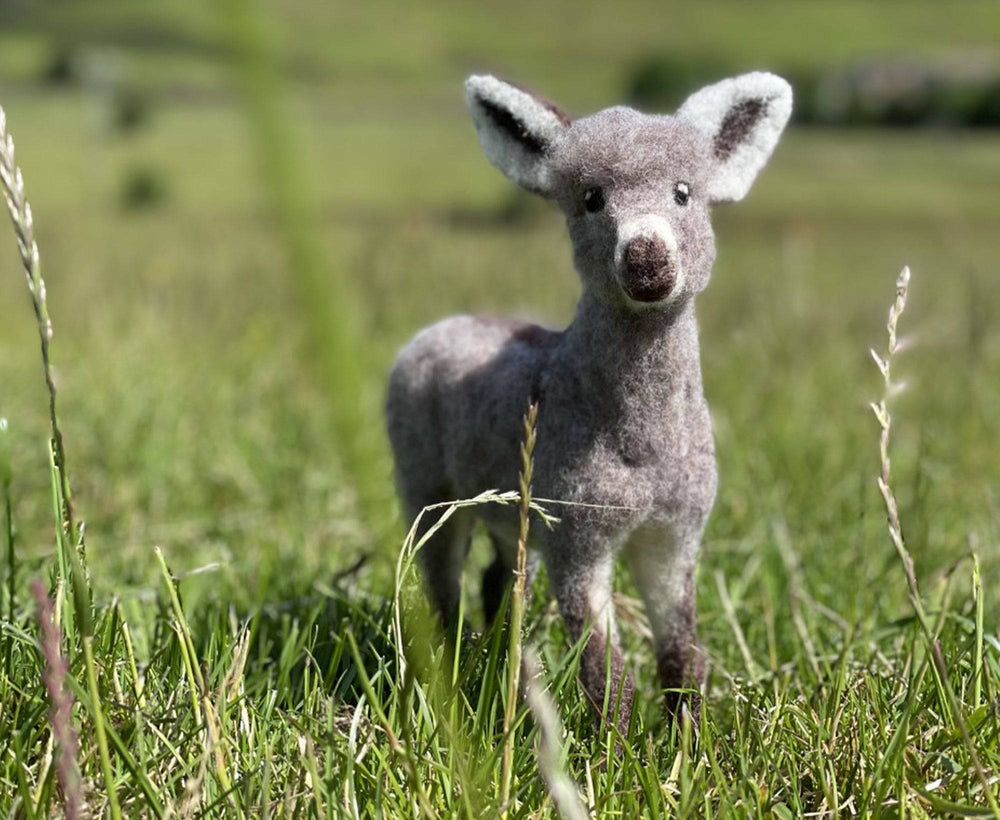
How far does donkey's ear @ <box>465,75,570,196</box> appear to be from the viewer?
5.62 feet

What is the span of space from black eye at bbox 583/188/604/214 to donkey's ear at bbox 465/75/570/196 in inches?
3.8

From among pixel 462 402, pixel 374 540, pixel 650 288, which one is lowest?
pixel 374 540

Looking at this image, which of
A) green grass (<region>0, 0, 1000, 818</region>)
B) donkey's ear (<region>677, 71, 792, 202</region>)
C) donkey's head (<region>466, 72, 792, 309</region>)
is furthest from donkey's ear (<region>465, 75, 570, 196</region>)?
green grass (<region>0, 0, 1000, 818</region>)

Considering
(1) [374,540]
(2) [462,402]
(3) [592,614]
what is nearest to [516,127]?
(2) [462,402]

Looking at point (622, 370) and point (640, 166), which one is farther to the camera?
point (622, 370)

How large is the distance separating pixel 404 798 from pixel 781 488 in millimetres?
2112

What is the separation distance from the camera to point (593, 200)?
64.3 inches

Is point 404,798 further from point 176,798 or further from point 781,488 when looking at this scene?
point 781,488

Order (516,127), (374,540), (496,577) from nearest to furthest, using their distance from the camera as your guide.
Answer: (516,127), (496,577), (374,540)

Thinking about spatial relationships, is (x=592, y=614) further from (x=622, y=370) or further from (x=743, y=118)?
(x=743, y=118)

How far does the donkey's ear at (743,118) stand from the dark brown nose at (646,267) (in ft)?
0.92

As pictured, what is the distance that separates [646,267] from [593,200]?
0.61 feet

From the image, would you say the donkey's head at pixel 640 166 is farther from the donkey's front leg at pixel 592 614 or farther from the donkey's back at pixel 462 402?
the donkey's front leg at pixel 592 614

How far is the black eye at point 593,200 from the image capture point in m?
1.62
